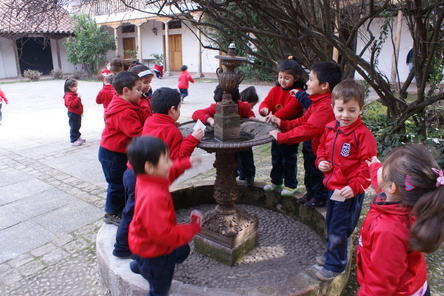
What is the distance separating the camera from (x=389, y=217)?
58.7 inches

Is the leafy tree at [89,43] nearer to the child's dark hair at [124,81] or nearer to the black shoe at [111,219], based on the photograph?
the child's dark hair at [124,81]

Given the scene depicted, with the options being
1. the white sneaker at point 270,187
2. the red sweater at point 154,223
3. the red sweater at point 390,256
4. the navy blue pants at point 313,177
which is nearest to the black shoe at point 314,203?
the navy blue pants at point 313,177

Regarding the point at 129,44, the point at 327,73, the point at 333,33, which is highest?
the point at 129,44

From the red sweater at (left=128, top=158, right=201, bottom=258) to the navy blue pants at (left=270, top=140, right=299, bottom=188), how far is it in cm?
184

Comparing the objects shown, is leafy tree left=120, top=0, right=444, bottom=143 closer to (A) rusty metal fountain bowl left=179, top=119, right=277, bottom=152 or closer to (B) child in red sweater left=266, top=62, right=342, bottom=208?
(B) child in red sweater left=266, top=62, right=342, bottom=208

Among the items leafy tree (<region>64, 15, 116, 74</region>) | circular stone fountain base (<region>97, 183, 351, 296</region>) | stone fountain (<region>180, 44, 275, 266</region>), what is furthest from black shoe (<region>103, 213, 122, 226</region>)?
leafy tree (<region>64, 15, 116, 74</region>)

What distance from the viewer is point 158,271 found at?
6.26 ft

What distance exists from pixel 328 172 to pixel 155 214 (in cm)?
124

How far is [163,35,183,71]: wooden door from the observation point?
22.6 meters

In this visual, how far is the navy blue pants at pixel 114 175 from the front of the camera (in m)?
3.06

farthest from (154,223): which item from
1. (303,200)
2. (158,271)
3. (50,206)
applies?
(50,206)

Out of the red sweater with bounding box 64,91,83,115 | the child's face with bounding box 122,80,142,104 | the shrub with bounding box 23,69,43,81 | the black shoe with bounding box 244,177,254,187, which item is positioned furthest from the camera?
the shrub with bounding box 23,69,43,81

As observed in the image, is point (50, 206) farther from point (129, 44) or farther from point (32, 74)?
point (129, 44)

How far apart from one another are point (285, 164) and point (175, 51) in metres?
20.8
